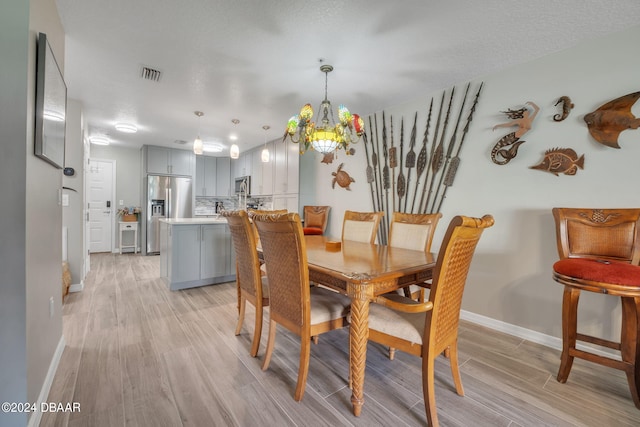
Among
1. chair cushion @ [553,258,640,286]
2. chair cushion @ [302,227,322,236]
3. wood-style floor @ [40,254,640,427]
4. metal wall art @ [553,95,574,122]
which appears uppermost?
metal wall art @ [553,95,574,122]

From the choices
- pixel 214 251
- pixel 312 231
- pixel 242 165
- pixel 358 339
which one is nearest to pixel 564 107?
pixel 358 339

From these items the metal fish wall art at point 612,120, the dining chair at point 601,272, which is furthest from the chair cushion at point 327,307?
the metal fish wall art at point 612,120

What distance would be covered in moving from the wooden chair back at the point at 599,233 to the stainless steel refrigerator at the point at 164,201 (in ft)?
20.7

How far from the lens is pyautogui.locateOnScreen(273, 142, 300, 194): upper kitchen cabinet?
15.2 feet

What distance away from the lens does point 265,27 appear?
6.37 feet

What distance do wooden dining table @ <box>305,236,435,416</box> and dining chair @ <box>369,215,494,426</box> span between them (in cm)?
11

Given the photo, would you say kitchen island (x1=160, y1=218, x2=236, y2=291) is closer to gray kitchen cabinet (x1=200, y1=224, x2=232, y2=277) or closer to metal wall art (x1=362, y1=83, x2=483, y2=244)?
gray kitchen cabinet (x1=200, y1=224, x2=232, y2=277)

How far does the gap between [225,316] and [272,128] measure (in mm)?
3025

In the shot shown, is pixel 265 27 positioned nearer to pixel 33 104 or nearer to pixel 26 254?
pixel 33 104

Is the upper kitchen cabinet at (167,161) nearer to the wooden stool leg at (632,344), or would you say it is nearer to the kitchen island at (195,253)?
the kitchen island at (195,253)

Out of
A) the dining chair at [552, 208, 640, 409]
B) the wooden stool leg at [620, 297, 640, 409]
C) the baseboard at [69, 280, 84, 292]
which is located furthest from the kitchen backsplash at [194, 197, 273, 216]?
the wooden stool leg at [620, 297, 640, 409]

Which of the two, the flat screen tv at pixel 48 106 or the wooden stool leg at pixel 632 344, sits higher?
the flat screen tv at pixel 48 106

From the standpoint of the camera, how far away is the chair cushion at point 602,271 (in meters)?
1.38

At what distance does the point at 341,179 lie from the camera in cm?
412
